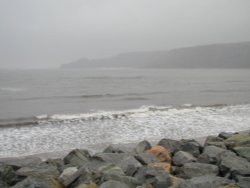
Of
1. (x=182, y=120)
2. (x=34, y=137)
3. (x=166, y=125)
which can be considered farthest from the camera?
(x=182, y=120)

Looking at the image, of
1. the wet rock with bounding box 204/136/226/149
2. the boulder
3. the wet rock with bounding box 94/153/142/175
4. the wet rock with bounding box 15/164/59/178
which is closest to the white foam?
the wet rock with bounding box 204/136/226/149

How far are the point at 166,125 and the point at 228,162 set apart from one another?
920cm

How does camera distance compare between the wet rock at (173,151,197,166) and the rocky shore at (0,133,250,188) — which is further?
the wet rock at (173,151,197,166)

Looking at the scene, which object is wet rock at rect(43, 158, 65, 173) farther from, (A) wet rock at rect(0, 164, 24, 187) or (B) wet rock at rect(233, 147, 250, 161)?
(B) wet rock at rect(233, 147, 250, 161)

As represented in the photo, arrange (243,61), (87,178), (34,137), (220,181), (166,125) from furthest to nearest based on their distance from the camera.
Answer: (243,61)
(166,125)
(34,137)
(87,178)
(220,181)

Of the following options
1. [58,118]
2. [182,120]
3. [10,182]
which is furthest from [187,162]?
[58,118]

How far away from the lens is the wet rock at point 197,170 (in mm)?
7840

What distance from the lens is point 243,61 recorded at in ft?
617

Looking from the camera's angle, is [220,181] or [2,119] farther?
[2,119]

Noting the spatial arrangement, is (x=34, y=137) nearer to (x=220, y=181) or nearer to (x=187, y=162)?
(x=187, y=162)

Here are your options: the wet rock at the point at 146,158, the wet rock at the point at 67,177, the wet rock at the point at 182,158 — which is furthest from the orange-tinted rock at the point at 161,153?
the wet rock at the point at 67,177

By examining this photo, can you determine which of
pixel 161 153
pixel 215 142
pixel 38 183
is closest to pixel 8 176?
pixel 38 183

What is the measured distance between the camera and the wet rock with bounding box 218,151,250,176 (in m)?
7.48

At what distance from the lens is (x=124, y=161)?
855 centimetres
